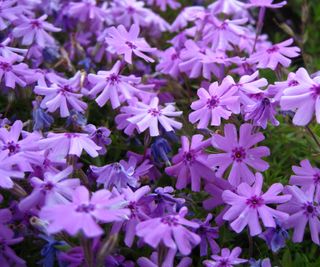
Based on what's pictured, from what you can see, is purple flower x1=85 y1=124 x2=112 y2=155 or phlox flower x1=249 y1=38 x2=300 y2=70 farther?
phlox flower x1=249 y1=38 x2=300 y2=70

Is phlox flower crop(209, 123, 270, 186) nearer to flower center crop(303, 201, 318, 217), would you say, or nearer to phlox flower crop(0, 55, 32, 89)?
flower center crop(303, 201, 318, 217)

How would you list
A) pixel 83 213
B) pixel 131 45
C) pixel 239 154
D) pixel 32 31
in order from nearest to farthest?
pixel 83 213, pixel 239 154, pixel 131 45, pixel 32 31

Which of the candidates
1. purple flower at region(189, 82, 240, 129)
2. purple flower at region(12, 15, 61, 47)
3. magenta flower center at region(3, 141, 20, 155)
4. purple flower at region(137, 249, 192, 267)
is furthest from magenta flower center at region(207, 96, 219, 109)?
purple flower at region(12, 15, 61, 47)

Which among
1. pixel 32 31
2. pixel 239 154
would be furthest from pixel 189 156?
pixel 32 31

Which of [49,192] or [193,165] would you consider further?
[193,165]

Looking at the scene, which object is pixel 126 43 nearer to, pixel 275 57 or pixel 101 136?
pixel 101 136

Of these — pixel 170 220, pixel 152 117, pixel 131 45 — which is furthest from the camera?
pixel 131 45
